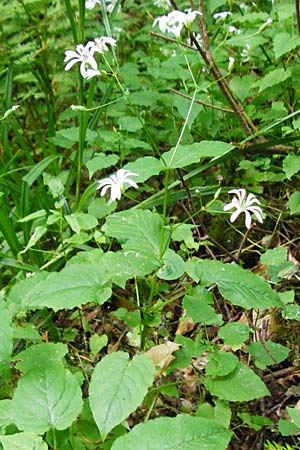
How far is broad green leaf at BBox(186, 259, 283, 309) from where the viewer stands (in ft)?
3.78

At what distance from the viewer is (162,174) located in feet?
7.71

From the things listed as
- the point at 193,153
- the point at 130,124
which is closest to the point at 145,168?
the point at 193,153

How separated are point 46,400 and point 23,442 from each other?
0.34 ft

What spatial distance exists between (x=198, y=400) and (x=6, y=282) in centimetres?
90

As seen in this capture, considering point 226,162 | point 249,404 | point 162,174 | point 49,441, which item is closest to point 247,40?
point 226,162

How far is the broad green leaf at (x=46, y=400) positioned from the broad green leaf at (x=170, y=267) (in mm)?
288

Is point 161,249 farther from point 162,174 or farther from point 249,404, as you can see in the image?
point 162,174

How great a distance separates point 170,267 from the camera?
122 centimetres

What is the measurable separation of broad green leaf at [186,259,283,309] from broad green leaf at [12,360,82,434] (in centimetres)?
35

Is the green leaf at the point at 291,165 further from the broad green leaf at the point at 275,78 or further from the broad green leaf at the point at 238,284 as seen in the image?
the broad green leaf at the point at 238,284

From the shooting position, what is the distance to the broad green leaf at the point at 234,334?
1.33 meters

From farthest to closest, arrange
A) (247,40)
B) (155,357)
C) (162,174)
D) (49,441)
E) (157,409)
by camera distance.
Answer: (162,174)
(247,40)
(157,409)
(155,357)
(49,441)

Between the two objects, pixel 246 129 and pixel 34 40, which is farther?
pixel 34 40

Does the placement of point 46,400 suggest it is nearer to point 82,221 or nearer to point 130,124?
point 82,221
